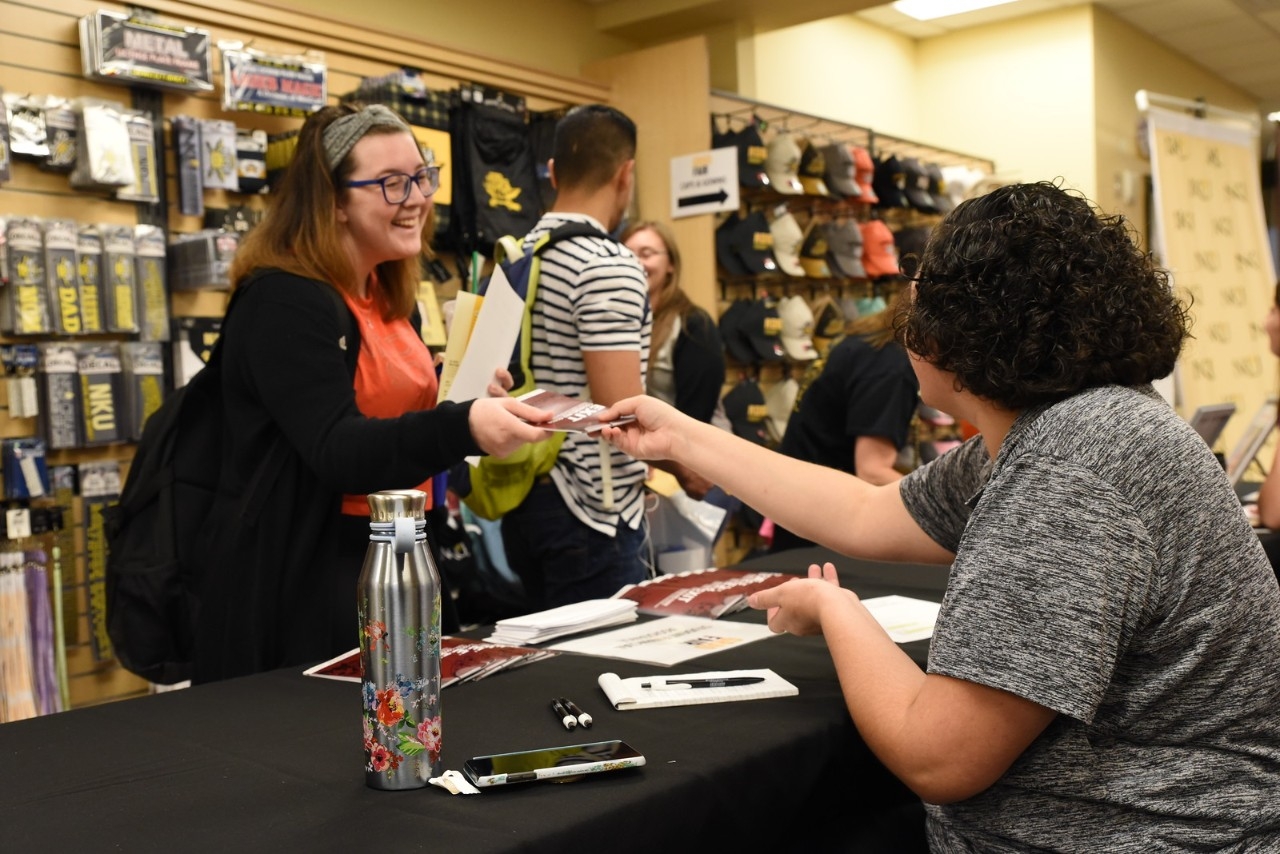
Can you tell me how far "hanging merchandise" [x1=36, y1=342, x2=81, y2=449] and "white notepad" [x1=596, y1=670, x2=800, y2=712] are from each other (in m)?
2.84

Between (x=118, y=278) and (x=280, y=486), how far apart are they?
227cm

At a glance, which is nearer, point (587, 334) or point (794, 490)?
point (794, 490)

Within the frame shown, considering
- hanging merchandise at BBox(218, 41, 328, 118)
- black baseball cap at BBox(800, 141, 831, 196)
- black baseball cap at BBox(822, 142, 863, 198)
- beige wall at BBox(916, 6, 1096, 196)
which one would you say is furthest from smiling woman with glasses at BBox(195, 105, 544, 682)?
beige wall at BBox(916, 6, 1096, 196)

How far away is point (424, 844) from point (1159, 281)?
0.93 meters

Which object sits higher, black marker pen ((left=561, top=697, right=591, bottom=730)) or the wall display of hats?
the wall display of hats

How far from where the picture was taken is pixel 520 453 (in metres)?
2.46

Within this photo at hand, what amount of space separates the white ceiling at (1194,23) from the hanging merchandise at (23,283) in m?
5.78

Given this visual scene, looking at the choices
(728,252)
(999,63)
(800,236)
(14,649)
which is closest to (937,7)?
(999,63)

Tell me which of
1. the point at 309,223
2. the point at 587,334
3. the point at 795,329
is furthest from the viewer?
the point at 795,329

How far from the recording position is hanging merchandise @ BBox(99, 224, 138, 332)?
376cm

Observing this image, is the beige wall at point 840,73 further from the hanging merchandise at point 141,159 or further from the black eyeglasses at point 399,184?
the black eyeglasses at point 399,184

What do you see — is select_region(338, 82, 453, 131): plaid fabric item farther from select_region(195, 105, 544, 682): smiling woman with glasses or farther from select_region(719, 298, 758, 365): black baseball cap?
select_region(195, 105, 544, 682): smiling woman with glasses

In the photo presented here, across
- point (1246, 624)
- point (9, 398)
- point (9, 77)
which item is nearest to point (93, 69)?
point (9, 77)

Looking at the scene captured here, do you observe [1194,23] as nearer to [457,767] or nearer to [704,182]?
[704,182]
